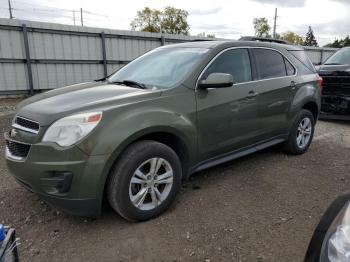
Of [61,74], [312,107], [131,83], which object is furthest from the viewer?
[61,74]

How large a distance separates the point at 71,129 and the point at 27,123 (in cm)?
53

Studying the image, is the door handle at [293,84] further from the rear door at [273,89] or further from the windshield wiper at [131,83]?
the windshield wiper at [131,83]

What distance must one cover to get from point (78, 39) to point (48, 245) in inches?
374

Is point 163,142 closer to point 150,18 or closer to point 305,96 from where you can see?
point 305,96

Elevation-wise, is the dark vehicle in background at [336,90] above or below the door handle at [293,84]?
below

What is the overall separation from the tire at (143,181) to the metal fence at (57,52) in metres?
8.36

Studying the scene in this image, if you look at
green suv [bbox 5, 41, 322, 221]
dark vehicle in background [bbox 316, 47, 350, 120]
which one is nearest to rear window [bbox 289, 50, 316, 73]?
green suv [bbox 5, 41, 322, 221]

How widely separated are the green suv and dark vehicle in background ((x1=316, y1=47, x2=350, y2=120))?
341 cm

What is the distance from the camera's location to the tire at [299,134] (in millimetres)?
4992

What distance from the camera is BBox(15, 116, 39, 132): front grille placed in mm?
2881

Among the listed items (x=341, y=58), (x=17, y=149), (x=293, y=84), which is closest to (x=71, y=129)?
(x=17, y=149)

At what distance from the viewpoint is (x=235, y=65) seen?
13.4 ft

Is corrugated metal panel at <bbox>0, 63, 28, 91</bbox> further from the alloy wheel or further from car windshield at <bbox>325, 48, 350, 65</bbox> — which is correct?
car windshield at <bbox>325, 48, 350, 65</bbox>

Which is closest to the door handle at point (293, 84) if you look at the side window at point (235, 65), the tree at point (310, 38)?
the side window at point (235, 65)
